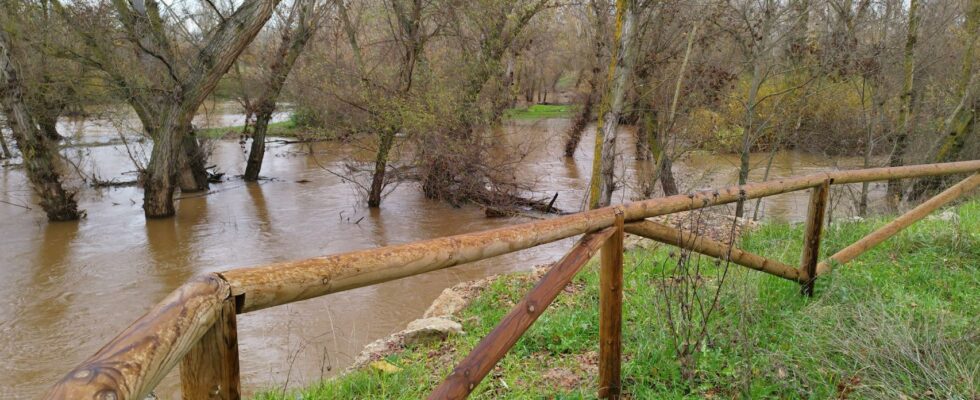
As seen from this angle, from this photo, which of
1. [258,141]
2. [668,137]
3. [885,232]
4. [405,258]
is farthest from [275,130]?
[405,258]

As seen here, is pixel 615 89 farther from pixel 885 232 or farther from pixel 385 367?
pixel 385 367

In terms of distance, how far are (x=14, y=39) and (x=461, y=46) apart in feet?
29.7

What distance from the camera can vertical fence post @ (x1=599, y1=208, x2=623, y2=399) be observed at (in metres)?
2.78

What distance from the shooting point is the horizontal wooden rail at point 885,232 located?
4527 mm

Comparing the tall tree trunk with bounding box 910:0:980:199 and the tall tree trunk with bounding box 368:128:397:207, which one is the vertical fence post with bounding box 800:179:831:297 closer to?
the tall tree trunk with bounding box 910:0:980:199

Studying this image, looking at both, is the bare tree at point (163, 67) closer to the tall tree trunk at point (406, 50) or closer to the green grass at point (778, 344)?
the tall tree trunk at point (406, 50)

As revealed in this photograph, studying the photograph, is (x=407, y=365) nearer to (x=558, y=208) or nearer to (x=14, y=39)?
(x=558, y=208)

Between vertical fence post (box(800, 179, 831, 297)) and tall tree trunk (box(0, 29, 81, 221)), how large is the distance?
1356cm

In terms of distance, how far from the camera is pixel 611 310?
2869 millimetres

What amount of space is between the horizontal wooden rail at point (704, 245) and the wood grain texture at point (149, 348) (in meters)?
1.89

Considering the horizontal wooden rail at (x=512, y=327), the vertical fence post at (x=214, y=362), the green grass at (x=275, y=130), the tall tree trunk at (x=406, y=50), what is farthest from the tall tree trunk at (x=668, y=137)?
the green grass at (x=275, y=130)

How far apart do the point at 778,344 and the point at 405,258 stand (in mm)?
2538

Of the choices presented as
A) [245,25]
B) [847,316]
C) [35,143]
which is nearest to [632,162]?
[245,25]

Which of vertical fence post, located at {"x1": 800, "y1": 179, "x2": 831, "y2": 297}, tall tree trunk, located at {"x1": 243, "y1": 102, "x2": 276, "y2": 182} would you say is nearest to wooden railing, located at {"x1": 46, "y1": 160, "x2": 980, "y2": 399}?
vertical fence post, located at {"x1": 800, "y1": 179, "x2": 831, "y2": 297}
